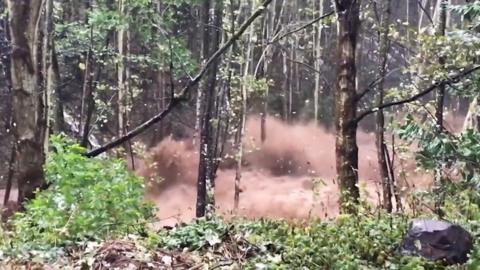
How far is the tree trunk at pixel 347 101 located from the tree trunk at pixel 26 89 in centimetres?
363

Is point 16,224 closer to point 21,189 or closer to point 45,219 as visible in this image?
point 45,219

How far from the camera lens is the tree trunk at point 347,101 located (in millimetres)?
7680

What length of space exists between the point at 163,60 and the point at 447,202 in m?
12.8

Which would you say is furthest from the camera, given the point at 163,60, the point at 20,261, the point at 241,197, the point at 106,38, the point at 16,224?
the point at 241,197

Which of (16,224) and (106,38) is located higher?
(106,38)

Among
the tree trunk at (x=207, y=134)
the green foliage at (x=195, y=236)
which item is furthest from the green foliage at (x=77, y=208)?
the tree trunk at (x=207, y=134)

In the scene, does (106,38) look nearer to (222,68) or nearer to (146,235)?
(222,68)

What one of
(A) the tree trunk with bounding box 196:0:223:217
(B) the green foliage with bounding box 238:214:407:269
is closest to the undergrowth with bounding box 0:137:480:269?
(B) the green foliage with bounding box 238:214:407:269

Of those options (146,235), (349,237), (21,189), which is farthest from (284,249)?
(21,189)

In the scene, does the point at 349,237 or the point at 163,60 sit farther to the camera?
the point at 163,60

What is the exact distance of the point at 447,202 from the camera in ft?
19.4

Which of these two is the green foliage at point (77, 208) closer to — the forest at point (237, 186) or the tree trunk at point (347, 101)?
the forest at point (237, 186)

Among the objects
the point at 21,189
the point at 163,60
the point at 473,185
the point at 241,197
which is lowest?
the point at 241,197

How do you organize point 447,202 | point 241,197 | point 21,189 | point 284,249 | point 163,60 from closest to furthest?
point 284,249
point 447,202
point 21,189
point 163,60
point 241,197
